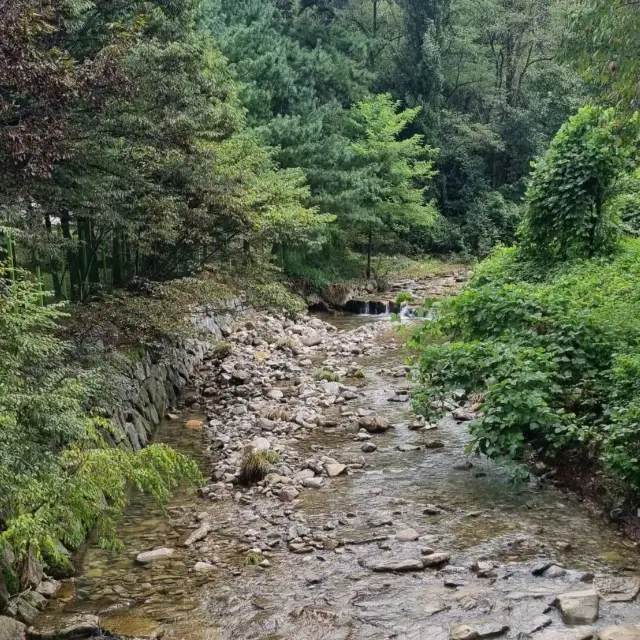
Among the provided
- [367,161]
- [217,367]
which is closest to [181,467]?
[217,367]

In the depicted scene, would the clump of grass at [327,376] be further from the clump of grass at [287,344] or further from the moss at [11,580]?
the moss at [11,580]

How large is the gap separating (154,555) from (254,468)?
6.32 feet

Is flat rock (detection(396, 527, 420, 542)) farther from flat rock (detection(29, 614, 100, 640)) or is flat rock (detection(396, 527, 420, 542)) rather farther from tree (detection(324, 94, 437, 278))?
tree (detection(324, 94, 437, 278))

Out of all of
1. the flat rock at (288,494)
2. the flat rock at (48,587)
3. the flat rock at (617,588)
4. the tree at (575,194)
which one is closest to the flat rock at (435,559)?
the flat rock at (617,588)

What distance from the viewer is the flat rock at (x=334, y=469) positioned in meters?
7.69

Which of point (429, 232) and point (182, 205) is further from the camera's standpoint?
point (429, 232)

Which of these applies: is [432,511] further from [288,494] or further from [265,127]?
[265,127]

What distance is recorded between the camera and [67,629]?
462cm

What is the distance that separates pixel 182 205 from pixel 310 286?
445 inches

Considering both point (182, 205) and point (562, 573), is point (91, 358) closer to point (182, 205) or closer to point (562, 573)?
point (182, 205)

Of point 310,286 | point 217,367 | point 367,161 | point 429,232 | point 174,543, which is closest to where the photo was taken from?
point 174,543

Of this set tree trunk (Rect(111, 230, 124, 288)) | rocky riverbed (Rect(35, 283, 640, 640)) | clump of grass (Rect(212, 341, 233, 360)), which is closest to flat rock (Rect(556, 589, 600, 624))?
rocky riverbed (Rect(35, 283, 640, 640))

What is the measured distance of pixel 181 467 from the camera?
19.4 ft

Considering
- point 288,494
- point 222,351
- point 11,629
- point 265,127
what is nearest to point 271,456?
point 288,494
